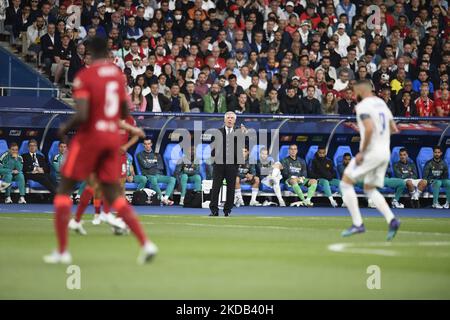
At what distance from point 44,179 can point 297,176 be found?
20.9ft

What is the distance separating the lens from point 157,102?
85.2 feet

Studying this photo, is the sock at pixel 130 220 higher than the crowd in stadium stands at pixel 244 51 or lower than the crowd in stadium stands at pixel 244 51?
lower

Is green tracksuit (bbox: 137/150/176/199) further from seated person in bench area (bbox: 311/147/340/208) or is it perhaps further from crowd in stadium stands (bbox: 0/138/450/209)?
seated person in bench area (bbox: 311/147/340/208)

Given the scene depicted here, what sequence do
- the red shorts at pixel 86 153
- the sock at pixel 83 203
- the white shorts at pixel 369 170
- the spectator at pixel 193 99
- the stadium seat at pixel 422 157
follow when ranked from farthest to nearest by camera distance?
the stadium seat at pixel 422 157 < the spectator at pixel 193 99 < the sock at pixel 83 203 < the white shorts at pixel 369 170 < the red shorts at pixel 86 153

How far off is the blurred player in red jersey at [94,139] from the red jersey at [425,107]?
59.6 ft

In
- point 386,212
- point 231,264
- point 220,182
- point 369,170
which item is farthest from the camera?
point 220,182

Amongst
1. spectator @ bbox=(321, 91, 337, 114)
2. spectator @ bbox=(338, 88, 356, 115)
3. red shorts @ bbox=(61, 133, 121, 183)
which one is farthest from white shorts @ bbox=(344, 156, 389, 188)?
spectator @ bbox=(338, 88, 356, 115)

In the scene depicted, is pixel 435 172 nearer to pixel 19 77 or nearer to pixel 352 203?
pixel 19 77

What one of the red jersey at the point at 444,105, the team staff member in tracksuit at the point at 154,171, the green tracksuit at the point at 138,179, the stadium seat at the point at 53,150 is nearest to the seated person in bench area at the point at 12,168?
the stadium seat at the point at 53,150

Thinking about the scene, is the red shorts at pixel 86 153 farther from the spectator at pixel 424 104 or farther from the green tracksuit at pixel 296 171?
the spectator at pixel 424 104

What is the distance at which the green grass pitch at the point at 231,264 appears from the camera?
365 inches

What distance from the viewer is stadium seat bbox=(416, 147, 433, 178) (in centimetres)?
2747

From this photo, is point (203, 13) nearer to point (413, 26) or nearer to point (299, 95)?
point (299, 95)

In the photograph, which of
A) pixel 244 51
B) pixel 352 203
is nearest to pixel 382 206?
pixel 352 203
